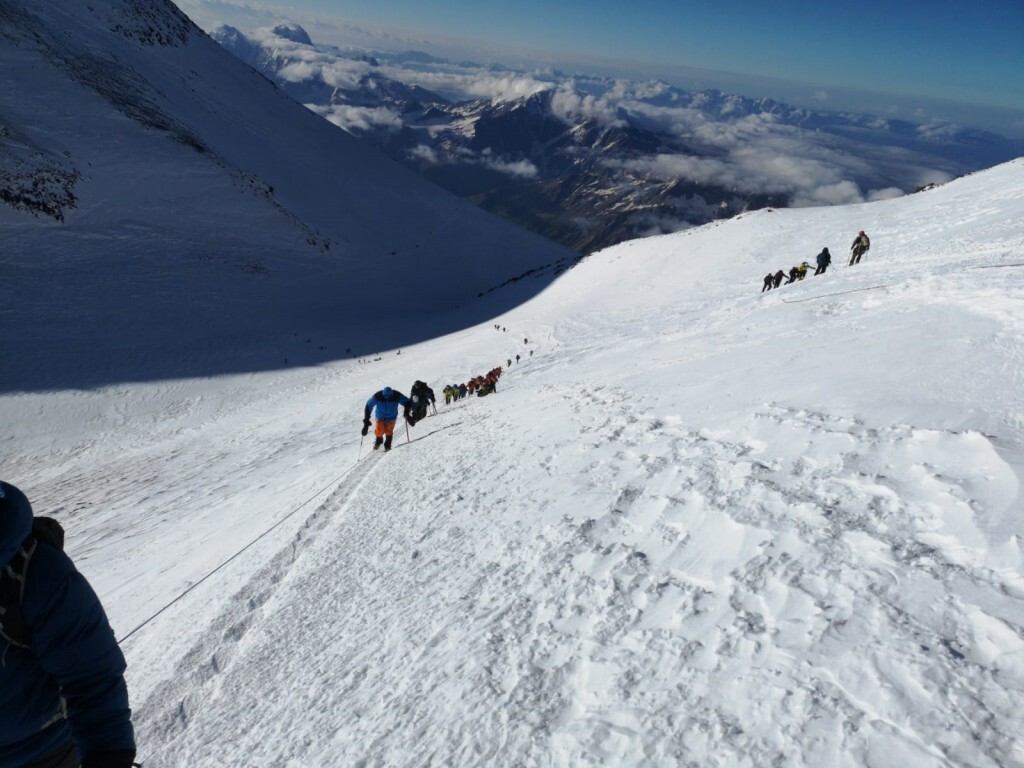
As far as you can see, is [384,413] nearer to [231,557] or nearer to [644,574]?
[231,557]

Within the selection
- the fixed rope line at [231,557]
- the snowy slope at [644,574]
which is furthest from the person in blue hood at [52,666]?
the fixed rope line at [231,557]

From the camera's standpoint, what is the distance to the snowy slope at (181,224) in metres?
32.0

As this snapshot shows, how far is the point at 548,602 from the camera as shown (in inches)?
214

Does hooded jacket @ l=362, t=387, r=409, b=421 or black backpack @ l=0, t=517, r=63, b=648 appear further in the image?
hooded jacket @ l=362, t=387, r=409, b=421

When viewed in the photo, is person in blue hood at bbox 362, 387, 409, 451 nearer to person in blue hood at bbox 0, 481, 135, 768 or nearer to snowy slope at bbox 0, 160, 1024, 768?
snowy slope at bbox 0, 160, 1024, 768

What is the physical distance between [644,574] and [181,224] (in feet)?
167

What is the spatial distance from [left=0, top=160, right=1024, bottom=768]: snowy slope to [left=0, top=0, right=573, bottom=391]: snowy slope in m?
22.3

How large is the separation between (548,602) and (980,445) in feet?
16.6

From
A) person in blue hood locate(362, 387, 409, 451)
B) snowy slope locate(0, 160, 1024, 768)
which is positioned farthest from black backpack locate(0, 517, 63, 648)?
person in blue hood locate(362, 387, 409, 451)

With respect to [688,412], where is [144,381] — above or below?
below

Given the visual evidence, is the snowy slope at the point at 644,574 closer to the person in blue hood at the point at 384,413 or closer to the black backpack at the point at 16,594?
the person in blue hood at the point at 384,413

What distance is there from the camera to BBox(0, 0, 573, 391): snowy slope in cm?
3200

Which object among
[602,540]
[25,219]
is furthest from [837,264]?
[25,219]

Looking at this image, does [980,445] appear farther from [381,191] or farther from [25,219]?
[381,191]
